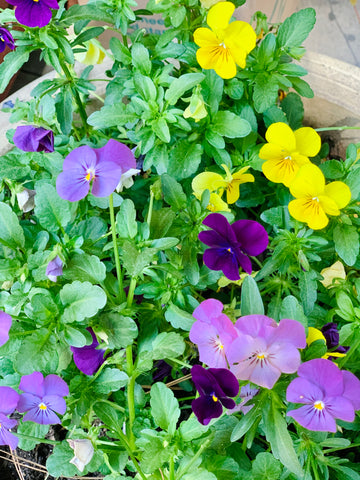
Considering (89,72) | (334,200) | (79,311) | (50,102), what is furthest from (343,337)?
(89,72)

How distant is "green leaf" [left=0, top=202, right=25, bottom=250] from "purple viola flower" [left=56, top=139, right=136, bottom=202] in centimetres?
10

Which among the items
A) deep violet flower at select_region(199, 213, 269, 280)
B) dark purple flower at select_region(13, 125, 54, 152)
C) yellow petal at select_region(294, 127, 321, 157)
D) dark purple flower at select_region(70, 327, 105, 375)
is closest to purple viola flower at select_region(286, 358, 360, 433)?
deep violet flower at select_region(199, 213, 269, 280)

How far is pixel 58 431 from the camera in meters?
1.03

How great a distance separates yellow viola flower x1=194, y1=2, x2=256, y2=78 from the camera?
801mm

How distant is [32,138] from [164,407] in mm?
434

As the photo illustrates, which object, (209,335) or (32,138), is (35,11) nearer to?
(32,138)

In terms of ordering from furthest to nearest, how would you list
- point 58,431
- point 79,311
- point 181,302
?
1. point 58,431
2. point 181,302
3. point 79,311

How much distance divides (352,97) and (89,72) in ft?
1.73

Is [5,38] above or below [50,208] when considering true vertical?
above

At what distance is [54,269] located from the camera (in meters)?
0.68

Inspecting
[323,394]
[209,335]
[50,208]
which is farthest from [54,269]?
[323,394]

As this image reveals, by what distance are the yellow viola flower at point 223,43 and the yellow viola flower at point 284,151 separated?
0.36 feet

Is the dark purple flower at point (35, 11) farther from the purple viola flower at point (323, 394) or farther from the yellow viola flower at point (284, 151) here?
the purple viola flower at point (323, 394)

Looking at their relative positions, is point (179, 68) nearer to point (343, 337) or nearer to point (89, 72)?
point (89, 72)
